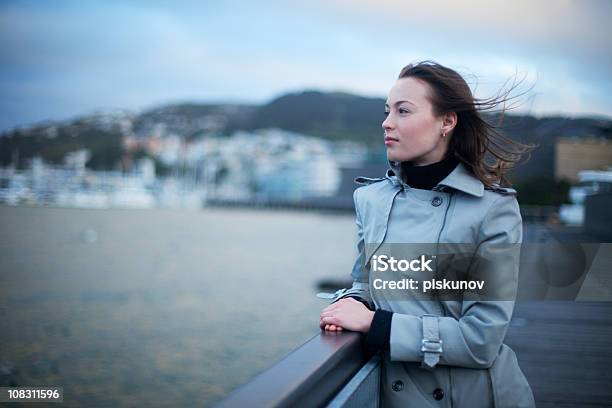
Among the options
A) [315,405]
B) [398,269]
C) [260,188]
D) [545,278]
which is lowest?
[260,188]

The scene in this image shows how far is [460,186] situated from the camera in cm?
143

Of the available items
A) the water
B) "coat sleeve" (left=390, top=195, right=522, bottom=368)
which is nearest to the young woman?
"coat sleeve" (left=390, top=195, right=522, bottom=368)

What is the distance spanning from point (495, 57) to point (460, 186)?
4.78 feet

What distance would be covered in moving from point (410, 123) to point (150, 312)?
74.7 feet

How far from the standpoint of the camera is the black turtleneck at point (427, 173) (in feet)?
4.98

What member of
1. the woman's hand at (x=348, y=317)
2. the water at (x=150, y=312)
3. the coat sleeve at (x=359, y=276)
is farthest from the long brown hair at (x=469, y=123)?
the water at (x=150, y=312)

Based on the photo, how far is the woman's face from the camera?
5.00 feet

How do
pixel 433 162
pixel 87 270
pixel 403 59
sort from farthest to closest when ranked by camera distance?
pixel 87 270
pixel 403 59
pixel 433 162

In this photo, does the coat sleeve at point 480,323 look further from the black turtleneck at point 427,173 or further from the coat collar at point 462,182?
the black turtleneck at point 427,173

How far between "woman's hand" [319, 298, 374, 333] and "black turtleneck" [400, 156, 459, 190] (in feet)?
1.03

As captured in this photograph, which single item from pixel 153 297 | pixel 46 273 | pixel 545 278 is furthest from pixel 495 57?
pixel 46 273

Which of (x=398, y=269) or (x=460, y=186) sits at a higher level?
(x=460, y=186)

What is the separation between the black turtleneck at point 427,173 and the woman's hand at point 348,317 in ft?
1.03

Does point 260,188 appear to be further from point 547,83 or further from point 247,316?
point 547,83
